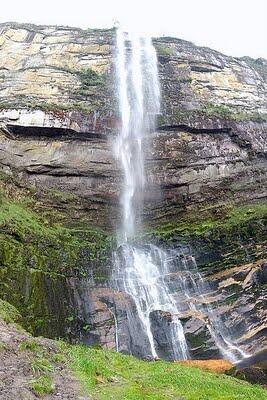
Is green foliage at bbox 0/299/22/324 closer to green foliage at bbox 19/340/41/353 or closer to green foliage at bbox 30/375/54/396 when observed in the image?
green foliage at bbox 19/340/41/353

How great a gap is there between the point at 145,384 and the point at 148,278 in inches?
550

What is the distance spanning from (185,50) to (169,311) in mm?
31253

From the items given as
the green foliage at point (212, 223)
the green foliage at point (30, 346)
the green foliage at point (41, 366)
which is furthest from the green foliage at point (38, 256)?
the green foliage at point (41, 366)

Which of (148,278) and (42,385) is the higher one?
(148,278)

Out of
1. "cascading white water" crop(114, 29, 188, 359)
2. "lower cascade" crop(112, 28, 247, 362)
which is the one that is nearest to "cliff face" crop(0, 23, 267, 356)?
"lower cascade" crop(112, 28, 247, 362)

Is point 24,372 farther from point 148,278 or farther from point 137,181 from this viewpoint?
point 137,181

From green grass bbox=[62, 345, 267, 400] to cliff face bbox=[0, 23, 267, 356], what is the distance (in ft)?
25.1

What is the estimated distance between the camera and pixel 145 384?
427 inches

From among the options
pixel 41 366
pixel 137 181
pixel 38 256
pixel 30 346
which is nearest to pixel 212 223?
pixel 137 181

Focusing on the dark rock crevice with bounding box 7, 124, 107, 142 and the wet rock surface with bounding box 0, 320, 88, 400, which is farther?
the dark rock crevice with bounding box 7, 124, 107, 142

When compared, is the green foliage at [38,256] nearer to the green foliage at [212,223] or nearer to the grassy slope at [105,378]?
the green foliage at [212,223]

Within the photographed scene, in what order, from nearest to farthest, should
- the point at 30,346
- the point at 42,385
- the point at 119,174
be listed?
the point at 42,385
the point at 30,346
the point at 119,174

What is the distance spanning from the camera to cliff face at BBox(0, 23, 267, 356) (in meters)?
22.7

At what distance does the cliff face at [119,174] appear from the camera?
894 inches
